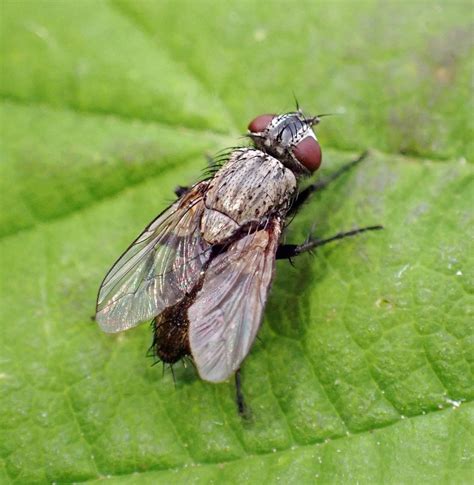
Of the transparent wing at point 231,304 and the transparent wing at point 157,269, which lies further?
the transparent wing at point 157,269

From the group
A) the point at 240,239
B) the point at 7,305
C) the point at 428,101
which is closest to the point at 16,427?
the point at 7,305

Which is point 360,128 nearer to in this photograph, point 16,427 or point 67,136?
point 67,136

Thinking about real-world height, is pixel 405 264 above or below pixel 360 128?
below

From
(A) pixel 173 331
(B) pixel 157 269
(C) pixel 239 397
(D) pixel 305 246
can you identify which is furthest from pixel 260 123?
(C) pixel 239 397

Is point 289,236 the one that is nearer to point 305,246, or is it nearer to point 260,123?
point 305,246

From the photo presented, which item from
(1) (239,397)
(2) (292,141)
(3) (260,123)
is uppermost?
(3) (260,123)

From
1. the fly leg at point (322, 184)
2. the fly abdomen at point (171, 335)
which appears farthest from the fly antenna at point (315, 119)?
the fly abdomen at point (171, 335)

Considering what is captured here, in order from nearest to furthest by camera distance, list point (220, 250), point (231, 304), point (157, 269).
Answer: point (231, 304), point (220, 250), point (157, 269)

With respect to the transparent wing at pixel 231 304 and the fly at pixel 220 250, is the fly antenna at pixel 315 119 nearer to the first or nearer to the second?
the fly at pixel 220 250
